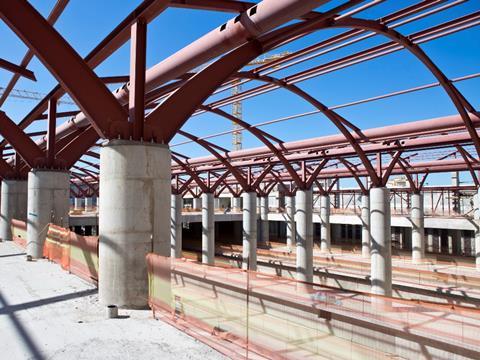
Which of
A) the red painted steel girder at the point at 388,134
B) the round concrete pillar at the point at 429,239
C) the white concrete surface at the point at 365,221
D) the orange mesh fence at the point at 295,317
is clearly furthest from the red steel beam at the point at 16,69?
the round concrete pillar at the point at 429,239

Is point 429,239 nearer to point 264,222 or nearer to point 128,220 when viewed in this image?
point 264,222

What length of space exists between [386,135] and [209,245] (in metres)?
22.4

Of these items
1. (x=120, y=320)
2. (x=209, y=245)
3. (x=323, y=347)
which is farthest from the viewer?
(x=209, y=245)

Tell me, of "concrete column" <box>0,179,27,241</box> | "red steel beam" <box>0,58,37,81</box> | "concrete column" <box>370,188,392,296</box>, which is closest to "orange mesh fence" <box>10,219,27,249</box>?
"concrete column" <box>0,179,27,241</box>

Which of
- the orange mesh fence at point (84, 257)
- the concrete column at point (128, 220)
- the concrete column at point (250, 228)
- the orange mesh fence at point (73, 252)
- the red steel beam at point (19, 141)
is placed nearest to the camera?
the concrete column at point (128, 220)

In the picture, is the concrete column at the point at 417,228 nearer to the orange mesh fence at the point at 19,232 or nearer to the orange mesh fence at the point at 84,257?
the orange mesh fence at the point at 19,232

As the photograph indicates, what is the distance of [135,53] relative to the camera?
8234mm

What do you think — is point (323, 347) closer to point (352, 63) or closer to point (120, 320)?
point (120, 320)

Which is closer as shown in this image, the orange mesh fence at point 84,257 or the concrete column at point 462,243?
the orange mesh fence at point 84,257

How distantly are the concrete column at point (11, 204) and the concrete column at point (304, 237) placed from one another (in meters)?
18.2

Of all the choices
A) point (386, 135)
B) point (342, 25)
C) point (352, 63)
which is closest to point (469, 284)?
point (386, 135)

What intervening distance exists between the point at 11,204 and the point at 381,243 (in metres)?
22.1

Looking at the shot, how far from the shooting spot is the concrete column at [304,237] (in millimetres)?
28500

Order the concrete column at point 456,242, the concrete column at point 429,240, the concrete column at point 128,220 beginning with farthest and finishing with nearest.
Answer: the concrete column at point 429,240
the concrete column at point 456,242
the concrete column at point 128,220
